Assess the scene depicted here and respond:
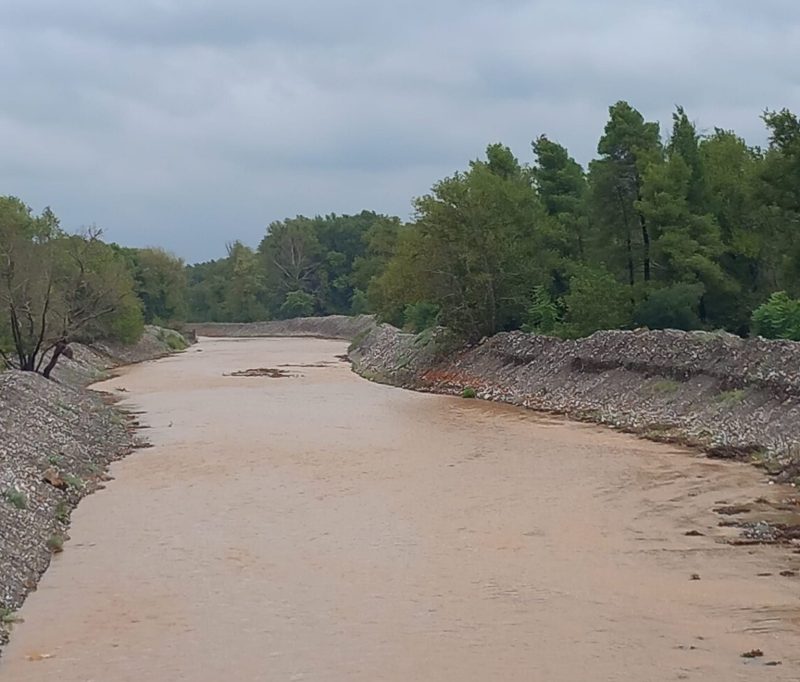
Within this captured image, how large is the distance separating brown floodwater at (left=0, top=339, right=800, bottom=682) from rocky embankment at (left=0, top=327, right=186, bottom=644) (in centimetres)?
36

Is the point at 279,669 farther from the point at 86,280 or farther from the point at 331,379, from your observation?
the point at 331,379

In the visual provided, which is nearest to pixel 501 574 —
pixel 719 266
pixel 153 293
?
pixel 719 266

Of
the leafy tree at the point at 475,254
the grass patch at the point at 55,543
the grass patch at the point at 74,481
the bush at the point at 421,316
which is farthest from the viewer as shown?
the bush at the point at 421,316

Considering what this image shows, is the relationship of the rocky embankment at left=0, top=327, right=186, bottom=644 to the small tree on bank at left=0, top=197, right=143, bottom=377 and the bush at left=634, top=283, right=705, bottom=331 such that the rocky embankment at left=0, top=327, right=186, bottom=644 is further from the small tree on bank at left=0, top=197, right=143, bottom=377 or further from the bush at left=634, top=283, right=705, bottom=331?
the bush at left=634, top=283, right=705, bottom=331

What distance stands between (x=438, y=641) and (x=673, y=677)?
8.49ft

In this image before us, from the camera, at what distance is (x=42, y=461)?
72.1 ft

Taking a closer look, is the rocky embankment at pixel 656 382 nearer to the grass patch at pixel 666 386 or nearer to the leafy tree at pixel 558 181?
the grass patch at pixel 666 386

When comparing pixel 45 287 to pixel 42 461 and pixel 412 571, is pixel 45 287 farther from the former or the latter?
pixel 412 571

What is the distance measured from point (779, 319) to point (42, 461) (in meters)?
21.5

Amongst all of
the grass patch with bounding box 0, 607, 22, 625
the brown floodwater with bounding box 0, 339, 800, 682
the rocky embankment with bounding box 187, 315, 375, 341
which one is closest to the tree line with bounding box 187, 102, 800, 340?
the brown floodwater with bounding box 0, 339, 800, 682

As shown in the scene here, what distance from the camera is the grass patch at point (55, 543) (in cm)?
1631

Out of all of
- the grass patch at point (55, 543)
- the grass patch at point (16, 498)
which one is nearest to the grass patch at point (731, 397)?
the grass patch at point (55, 543)

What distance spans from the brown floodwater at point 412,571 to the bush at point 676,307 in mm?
11769

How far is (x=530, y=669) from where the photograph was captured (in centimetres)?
1088
